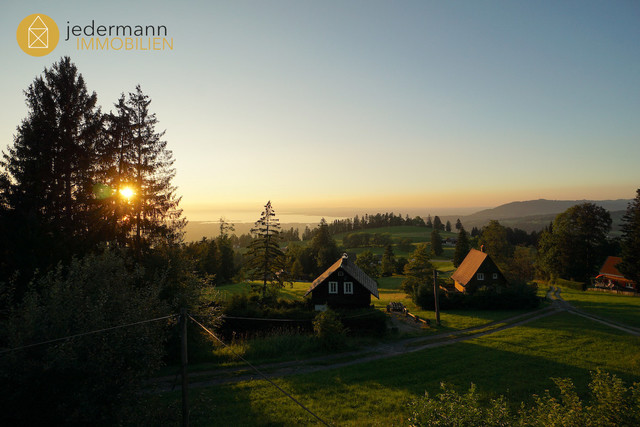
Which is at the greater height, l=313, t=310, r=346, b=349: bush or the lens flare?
the lens flare

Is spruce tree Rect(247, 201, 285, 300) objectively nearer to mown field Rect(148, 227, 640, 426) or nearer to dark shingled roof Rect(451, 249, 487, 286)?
mown field Rect(148, 227, 640, 426)

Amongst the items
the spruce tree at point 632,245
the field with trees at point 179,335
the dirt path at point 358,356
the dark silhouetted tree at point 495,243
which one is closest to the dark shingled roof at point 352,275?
the field with trees at point 179,335

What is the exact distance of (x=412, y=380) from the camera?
1600cm

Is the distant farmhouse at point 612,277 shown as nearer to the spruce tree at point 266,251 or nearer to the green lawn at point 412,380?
the green lawn at point 412,380

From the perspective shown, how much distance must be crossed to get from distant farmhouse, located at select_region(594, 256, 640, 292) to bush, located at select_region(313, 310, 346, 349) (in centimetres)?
5986

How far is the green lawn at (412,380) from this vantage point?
12227 millimetres

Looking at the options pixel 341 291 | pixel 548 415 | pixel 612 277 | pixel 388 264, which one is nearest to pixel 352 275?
pixel 341 291

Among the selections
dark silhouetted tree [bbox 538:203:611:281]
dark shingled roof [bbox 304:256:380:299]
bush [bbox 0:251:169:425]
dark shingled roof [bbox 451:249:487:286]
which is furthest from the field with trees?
dark silhouetted tree [bbox 538:203:611:281]

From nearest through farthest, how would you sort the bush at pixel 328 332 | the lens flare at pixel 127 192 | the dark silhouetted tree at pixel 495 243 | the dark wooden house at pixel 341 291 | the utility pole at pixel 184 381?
the utility pole at pixel 184 381 < the bush at pixel 328 332 < the lens flare at pixel 127 192 < the dark wooden house at pixel 341 291 < the dark silhouetted tree at pixel 495 243

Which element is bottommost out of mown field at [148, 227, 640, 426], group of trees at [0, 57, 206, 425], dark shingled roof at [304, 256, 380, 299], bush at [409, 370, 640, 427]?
mown field at [148, 227, 640, 426]

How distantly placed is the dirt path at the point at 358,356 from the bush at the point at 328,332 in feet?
3.00

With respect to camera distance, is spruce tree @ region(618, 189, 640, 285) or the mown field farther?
spruce tree @ region(618, 189, 640, 285)

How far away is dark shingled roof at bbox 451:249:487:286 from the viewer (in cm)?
4394

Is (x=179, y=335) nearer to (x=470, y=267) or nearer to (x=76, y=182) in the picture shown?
(x=76, y=182)
